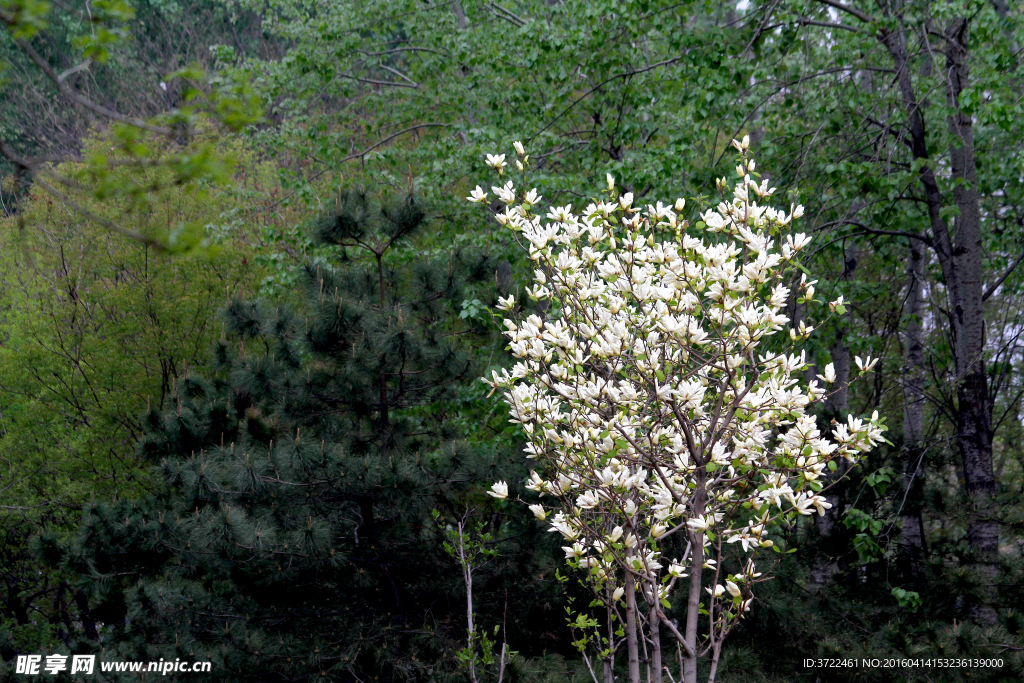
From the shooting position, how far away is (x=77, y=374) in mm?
10938

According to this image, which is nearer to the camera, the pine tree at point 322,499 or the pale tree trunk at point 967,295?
the pale tree trunk at point 967,295

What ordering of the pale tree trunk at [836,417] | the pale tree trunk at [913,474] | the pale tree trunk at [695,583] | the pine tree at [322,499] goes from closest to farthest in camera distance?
1. the pale tree trunk at [695,583]
2. the pine tree at [322,499]
3. the pale tree trunk at [913,474]
4. the pale tree trunk at [836,417]

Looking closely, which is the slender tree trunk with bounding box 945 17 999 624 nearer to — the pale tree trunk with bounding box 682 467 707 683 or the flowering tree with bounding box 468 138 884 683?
the flowering tree with bounding box 468 138 884 683

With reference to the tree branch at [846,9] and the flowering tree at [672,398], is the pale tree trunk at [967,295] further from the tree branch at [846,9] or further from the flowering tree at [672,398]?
the flowering tree at [672,398]

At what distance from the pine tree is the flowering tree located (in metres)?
2.90

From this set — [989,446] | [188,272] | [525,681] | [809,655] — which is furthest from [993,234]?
[188,272]

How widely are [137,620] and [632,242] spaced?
238 inches

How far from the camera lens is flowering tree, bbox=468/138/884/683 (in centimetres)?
266

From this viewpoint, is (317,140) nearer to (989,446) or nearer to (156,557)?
(156,557)

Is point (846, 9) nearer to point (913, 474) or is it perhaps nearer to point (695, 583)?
point (913, 474)

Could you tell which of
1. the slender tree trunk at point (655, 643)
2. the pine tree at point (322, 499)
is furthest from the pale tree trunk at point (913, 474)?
the slender tree trunk at point (655, 643)

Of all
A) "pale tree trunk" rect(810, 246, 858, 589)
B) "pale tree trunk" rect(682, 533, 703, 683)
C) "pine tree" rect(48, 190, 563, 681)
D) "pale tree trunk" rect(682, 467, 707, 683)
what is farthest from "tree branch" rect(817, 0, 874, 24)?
"pale tree trunk" rect(682, 533, 703, 683)

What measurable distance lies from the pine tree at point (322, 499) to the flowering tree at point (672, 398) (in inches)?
114

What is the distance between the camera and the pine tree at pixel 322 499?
591cm
